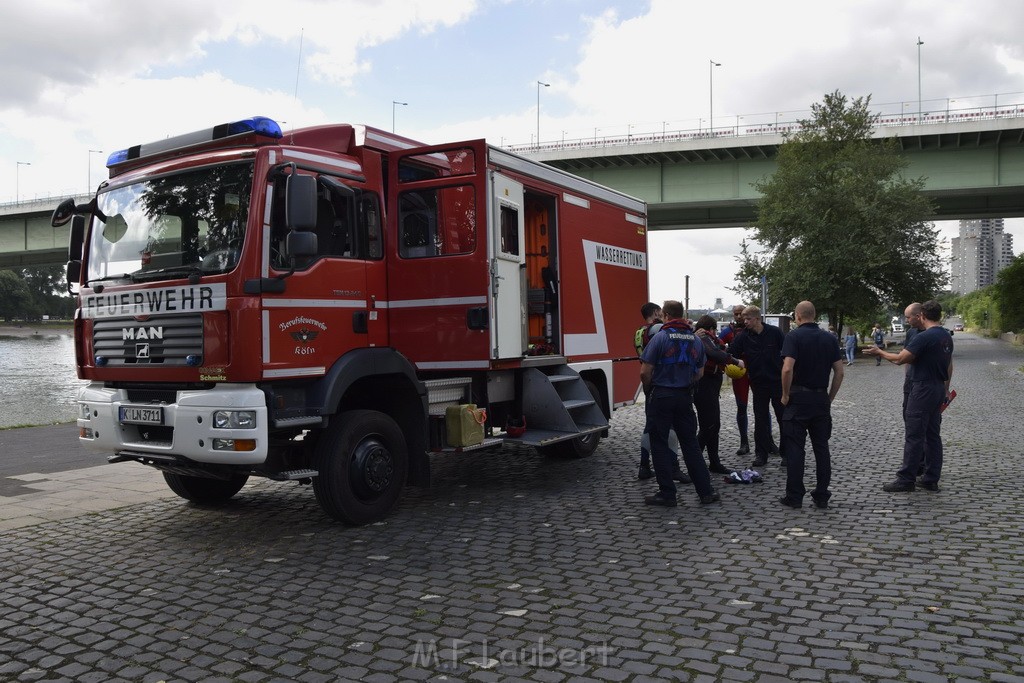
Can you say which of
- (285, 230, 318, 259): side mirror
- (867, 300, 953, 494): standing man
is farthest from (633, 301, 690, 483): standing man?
(285, 230, 318, 259): side mirror

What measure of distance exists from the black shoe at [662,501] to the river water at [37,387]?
5439mm

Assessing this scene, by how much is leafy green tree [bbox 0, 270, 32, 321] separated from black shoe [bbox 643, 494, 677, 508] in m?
79.9

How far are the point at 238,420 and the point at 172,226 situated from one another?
1.72m

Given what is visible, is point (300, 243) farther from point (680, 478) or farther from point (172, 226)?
point (680, 478)

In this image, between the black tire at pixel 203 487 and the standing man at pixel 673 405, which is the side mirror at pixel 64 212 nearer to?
the black tire at pixel 203 487

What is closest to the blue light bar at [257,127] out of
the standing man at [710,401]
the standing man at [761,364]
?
the standing man at [710,401]

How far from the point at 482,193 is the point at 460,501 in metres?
2.90

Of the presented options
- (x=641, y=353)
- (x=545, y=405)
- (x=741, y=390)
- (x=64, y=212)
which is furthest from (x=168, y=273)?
(x=741, y=390)

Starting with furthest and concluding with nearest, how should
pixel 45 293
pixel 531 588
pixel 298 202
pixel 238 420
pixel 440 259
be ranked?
pixel 45 293 < pixel 440 259 < pixel 298 202 < pixel 238 420 < pixel 531 588

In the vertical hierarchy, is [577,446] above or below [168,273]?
Answer: below

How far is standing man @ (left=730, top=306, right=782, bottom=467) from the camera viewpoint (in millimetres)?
9477

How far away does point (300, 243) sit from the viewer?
6.25m

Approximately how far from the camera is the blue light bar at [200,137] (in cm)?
658

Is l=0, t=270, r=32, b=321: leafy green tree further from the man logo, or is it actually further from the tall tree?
the man logo
